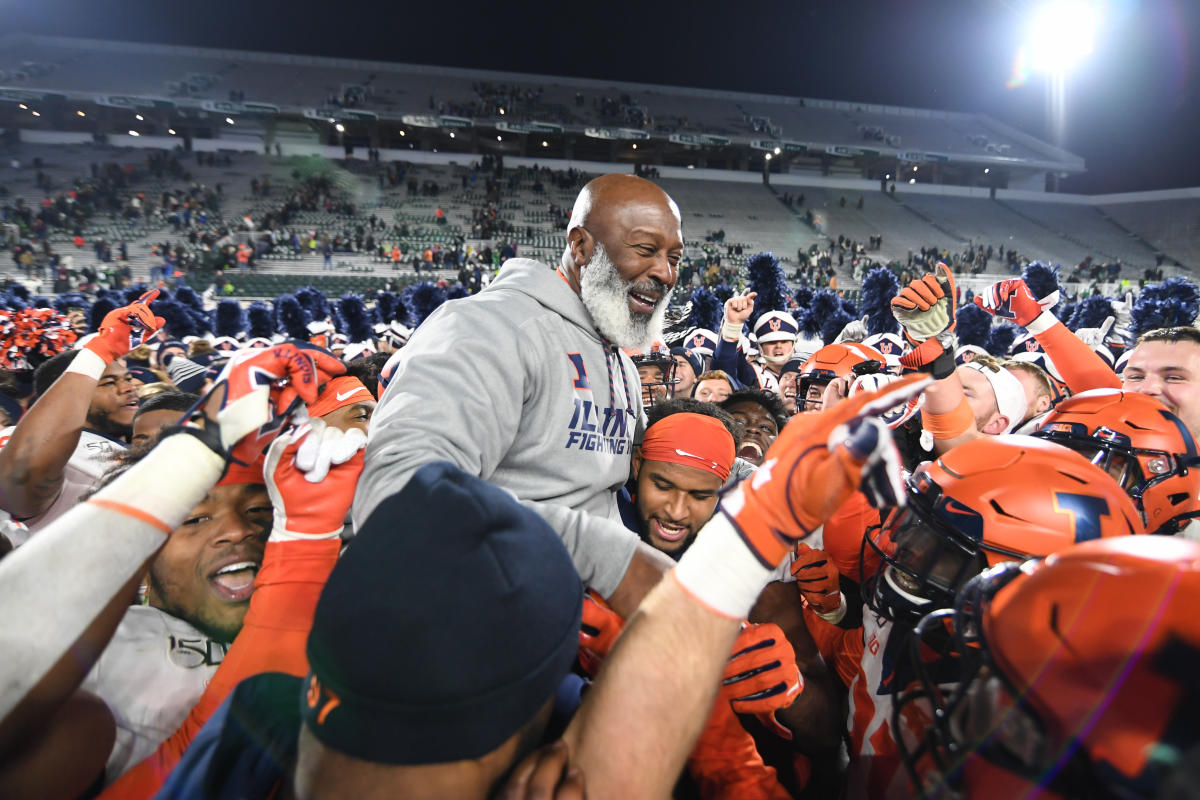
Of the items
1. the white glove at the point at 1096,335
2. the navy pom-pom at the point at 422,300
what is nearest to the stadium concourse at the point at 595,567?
the white glove at the point at 1096,335

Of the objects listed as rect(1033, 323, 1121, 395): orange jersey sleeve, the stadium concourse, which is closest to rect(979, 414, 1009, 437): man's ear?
the stadium concourse

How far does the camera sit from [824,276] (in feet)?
100

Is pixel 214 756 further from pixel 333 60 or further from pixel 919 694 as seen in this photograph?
pixel 333 60

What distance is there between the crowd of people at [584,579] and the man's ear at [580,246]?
13 mm

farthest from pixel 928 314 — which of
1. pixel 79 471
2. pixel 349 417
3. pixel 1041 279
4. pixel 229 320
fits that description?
pixel 229 320

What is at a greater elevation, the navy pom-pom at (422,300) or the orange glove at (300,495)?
the orange glove at (300,495)

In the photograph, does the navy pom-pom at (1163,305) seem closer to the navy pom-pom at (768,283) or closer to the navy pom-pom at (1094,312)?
the navy pom-pom at (1094,312)

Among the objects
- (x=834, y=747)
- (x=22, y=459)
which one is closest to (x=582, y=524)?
(x=834, y=747)

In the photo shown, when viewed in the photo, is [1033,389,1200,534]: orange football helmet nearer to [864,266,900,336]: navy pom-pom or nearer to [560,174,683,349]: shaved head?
[560,174,683,349]: shaved head

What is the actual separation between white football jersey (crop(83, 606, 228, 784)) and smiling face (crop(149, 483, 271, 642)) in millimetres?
60

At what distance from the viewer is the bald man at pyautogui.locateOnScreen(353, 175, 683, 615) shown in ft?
5.12

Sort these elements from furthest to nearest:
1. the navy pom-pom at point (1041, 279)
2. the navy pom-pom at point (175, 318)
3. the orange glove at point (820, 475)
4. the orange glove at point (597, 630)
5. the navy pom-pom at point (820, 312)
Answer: the navy pom-pom at point (820, 312) → the navy pom-pom at point (175, 318) → the navy pom-pom at point (1041, 279) → the orange glove at point (597, 630) → the orange glove at point (820, 475)

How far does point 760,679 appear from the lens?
5.11 ft

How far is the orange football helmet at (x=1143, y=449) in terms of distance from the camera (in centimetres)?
248
